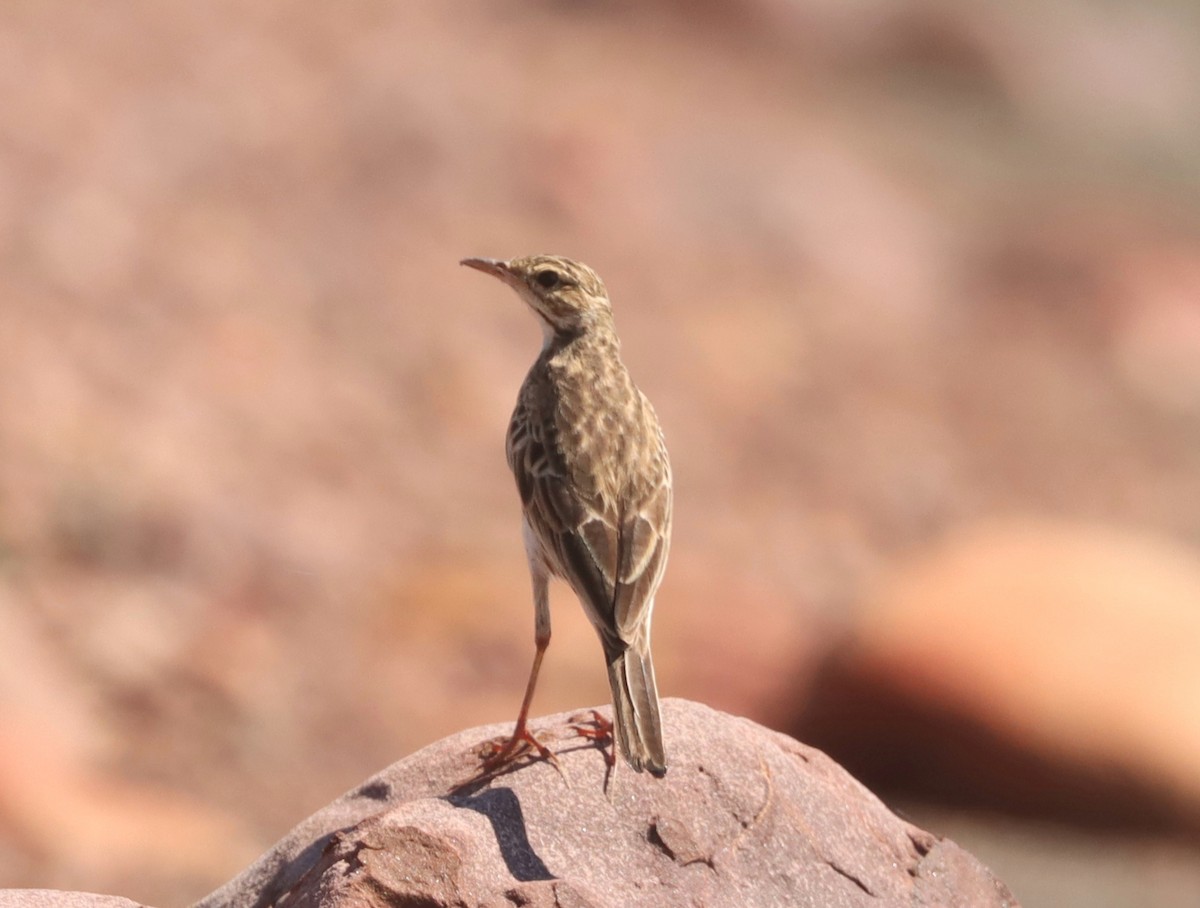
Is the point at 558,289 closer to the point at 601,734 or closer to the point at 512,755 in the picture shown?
the point at 601,734

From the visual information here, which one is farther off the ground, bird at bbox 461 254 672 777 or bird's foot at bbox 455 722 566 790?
bird at bbox 461 254 672 777

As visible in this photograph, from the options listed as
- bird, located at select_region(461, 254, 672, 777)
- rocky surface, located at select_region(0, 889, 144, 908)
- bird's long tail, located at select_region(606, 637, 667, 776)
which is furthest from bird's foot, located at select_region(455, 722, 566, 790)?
rocky surface, located at select_region(0, 889, 144, 908)

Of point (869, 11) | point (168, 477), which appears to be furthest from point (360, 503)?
point (869, 11)

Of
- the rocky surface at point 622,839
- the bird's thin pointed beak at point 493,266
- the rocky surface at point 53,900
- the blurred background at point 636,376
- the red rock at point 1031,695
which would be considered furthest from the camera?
the blurred background at point 636,376

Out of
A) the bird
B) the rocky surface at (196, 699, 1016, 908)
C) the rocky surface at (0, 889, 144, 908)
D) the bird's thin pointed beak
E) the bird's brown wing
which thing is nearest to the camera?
the rocky surface at (196, 699, 1016, 908)

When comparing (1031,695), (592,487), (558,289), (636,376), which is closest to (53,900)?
(592,487)

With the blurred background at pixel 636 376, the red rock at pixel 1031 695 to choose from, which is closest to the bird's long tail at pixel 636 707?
the blurred background at pixel 636 376

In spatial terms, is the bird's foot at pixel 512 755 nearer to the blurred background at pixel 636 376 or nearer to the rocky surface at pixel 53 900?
the rocky surface at pixel 53 900

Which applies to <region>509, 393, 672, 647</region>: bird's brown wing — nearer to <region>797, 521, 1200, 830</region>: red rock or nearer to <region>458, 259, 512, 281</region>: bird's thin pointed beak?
<region>458, 259, 512, 281</region>: bird's thin pointed beak
